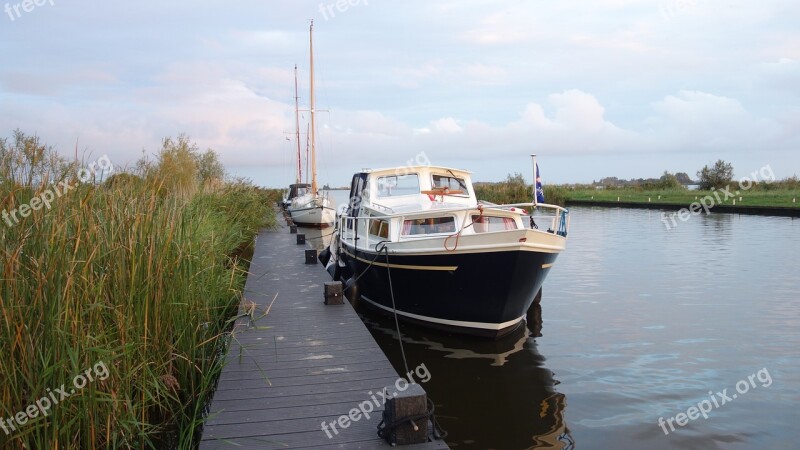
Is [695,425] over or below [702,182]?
below

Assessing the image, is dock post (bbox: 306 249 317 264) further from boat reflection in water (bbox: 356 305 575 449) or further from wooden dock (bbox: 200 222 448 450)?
wooden dock (bbox: 200 222 448 450)

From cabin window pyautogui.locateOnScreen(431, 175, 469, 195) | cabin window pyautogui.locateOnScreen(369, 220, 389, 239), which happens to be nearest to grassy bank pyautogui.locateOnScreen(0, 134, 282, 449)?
cabin window pyautogui.locateOnScreen(369, 220, 389, 239)

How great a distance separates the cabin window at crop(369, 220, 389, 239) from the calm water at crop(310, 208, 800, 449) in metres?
1.72

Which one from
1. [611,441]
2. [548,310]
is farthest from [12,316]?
[548,310]

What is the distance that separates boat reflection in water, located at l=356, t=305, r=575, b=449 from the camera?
648 cm

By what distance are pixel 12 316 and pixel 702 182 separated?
199 feet

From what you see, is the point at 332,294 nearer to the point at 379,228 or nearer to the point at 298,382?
the point at 379,228

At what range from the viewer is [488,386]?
795 cm

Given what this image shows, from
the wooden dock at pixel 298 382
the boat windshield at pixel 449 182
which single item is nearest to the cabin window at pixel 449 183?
the boat windshield at pixel 449 182

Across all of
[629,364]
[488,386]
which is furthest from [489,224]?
[488,386]

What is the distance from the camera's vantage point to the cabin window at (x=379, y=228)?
1105 centimetres

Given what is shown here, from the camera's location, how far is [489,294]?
923cm

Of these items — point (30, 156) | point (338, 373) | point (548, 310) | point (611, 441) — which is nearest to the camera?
point (30, 156)

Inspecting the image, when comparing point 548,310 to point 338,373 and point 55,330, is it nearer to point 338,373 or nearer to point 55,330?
point 338,373
